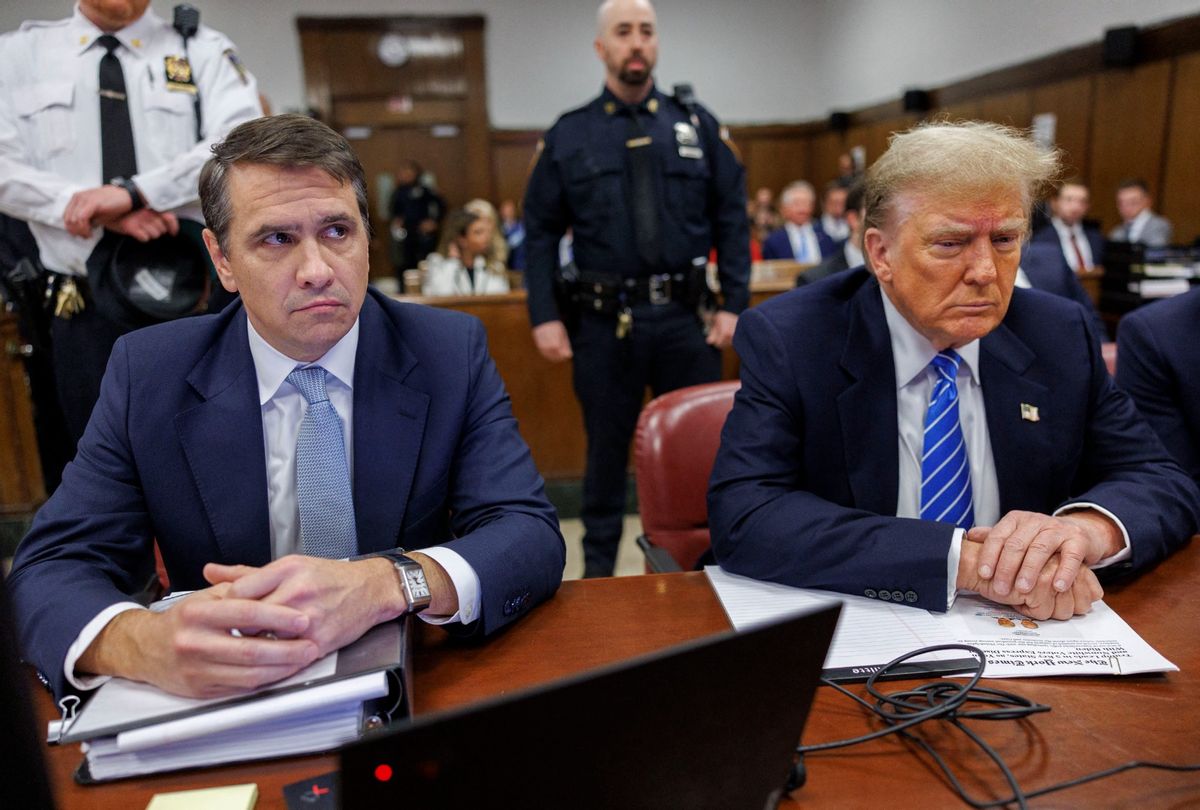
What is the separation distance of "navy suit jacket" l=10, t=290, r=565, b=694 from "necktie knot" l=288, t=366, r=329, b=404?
0.05 meters

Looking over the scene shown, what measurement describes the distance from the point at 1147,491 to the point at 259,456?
4.60ft

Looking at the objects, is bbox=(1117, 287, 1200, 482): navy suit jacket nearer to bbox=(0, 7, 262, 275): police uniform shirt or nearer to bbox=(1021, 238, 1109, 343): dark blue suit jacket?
bbox=(1021, 238, 1109, 343): dark blue suit jacket

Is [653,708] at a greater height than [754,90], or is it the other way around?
[754,90]

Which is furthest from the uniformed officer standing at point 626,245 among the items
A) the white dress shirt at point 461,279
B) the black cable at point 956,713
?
the white dress shirt at point 461,279

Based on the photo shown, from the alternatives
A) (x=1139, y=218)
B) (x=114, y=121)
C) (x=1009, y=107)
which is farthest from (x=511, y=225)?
(x=114, y=121)

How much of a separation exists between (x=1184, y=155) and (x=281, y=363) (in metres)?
7.99

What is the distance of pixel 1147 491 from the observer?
1.41m

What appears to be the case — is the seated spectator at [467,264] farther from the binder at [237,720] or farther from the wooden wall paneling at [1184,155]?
the wooden wall paneling at [1184,155]

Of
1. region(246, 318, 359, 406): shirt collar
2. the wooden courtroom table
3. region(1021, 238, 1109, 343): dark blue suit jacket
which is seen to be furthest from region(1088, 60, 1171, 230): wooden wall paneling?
region(246, 318, 359, 406): shirt collar

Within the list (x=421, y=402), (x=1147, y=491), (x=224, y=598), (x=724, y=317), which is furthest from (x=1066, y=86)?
(x=224, y=598)

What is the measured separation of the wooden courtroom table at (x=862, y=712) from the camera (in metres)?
0.81

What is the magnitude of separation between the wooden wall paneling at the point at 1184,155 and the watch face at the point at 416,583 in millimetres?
7897

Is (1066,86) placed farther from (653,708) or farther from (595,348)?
(653,708)

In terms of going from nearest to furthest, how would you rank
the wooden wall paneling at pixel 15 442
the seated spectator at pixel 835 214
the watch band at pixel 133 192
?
the watch band at pixel 133 192, the wooden wall paneling at pixel 15 442, the seated spectator at pixel 835 214
